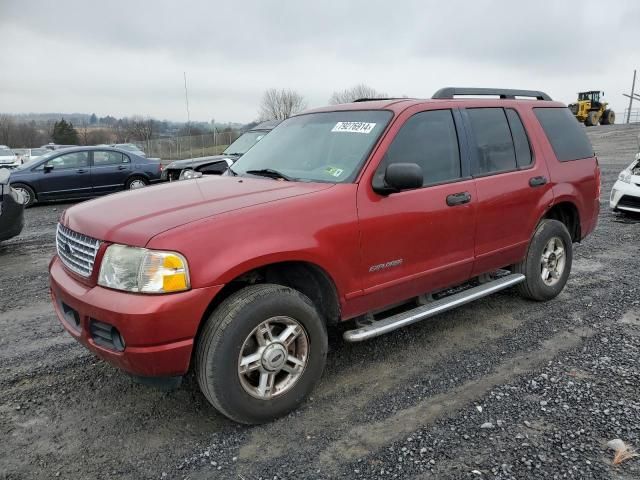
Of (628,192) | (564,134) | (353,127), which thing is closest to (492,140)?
(564,134)

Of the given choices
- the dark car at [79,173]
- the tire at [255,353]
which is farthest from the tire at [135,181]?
the tire at [255,353]

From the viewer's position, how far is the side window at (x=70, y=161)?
12.9 meters

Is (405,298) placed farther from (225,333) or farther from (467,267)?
(225,333)

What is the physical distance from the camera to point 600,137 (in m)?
30.9

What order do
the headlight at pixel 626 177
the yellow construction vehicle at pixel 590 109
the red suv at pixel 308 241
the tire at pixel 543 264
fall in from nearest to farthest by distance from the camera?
1. the red suv at pixel 308 241
2. the tire at pixel 543 264
3. the headlight at pixel 626 177
4. the yellow construction vehicle at pixel 590 109

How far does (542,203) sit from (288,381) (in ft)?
9.54

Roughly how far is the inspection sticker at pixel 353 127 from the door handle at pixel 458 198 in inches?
31.0

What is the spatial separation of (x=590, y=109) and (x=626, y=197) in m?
34.1

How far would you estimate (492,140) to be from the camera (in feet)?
14.1

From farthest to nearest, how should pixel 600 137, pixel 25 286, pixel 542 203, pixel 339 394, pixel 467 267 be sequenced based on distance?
pixel 600 137 < pixel 25 286 < pixel 542 203 < pixel 467 267 < pixel 339 394

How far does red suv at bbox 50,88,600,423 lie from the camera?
2660 millimetres

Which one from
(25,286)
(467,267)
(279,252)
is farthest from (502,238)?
(25,286)

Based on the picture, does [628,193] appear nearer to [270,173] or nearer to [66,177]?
[270,173]

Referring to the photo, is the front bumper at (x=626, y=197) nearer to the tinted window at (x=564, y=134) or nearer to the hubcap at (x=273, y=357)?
the tinted window at (x=564, y=134)
